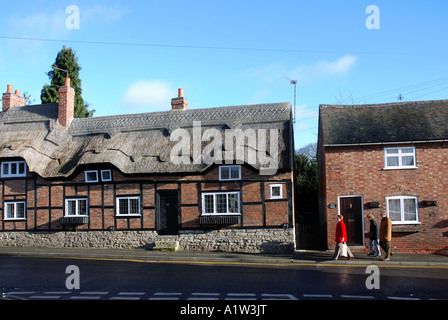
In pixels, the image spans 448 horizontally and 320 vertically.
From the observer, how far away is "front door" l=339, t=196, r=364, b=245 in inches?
715

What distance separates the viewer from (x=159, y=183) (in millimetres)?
19531

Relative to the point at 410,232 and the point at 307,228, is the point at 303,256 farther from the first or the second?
the point at 410,232

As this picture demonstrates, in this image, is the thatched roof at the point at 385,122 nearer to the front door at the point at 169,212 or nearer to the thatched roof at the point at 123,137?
the thatched roof at the point at 123,137

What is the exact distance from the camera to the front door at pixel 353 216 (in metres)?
18.2

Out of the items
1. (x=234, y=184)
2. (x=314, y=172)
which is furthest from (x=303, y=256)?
(x=314, y=172)

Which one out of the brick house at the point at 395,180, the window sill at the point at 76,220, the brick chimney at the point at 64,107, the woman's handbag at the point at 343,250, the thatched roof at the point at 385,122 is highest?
the brick chimney at the point at 64,107

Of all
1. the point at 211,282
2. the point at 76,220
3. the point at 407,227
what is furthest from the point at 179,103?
the point at 211,282

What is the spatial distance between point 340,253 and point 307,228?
142 inches

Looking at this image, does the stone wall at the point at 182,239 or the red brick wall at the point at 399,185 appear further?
the stone wall at the point at 182,239

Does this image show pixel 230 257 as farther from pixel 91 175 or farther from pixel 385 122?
pixel 385 122

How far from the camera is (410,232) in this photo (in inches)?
693

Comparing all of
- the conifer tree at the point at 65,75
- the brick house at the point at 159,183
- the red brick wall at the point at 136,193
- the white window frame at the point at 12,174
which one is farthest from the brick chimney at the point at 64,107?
the conifer tree at the point at 65,75

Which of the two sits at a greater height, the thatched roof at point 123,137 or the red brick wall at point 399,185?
the thatched roof at point 123,137

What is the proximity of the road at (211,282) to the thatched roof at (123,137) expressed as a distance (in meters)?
5.96
